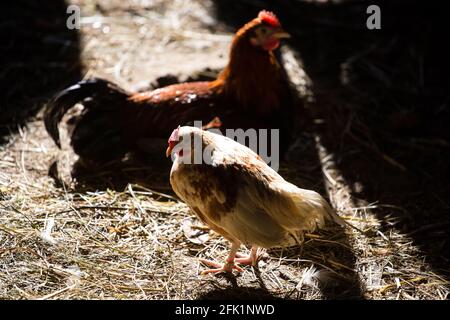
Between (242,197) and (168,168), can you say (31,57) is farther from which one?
(242,197)

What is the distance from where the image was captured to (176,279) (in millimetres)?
3312

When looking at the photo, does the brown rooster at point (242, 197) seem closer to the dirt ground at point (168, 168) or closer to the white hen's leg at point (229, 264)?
the white hen's leg at point (229, 264)

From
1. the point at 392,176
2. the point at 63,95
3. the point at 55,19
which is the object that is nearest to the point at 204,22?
the point at 55,19

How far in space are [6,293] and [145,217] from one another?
1077 millimetres

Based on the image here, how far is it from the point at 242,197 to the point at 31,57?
3527 millimetres

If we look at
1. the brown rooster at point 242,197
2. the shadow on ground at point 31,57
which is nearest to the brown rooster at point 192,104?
the shadow on ground at point 31,57

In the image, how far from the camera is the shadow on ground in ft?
16.5

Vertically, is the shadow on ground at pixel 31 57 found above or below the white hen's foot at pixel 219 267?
above

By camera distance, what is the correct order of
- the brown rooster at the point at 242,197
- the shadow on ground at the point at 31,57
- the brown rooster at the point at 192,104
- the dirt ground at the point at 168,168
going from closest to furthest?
1. the brown rooster at the point at 242,197
2. the dirt ground at the point at 168,168
3. the brown rooster at the point at 192,104
4. the shadow on ground at the point at 31,57

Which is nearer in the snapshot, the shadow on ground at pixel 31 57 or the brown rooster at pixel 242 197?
the brown rooster at pixel 242 197

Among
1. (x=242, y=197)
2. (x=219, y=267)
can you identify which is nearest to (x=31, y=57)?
(x=219, y=267)

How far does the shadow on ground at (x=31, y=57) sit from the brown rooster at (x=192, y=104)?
0.82 metres

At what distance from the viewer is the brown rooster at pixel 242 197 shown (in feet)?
10.0

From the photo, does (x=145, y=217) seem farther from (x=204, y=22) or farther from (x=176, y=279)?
(x=204, y=22)
